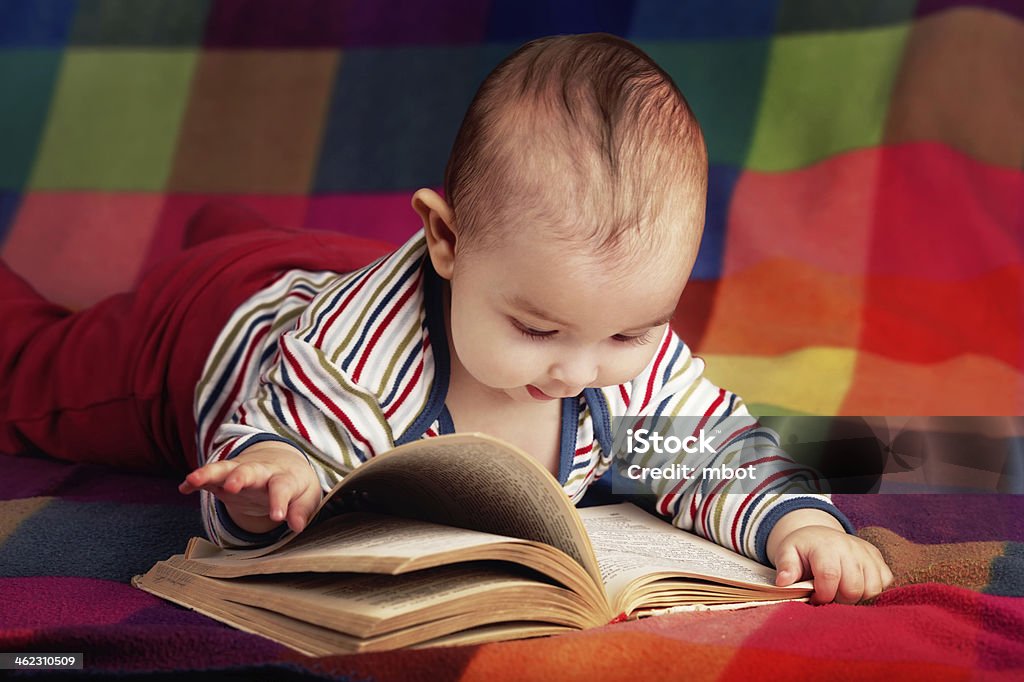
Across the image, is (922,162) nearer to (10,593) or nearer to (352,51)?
(352,51)

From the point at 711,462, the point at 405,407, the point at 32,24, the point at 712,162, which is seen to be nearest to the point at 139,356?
the point at 405,407

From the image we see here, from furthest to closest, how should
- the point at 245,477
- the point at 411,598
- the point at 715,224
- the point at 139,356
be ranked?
the point at 715,224 → the point at 139,356 → the point at 245,477 → the point at 411,598

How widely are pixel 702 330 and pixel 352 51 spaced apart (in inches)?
33.6

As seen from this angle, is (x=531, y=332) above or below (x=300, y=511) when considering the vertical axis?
above

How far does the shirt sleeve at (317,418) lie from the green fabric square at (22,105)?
1.19m

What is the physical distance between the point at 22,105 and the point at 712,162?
1.16m

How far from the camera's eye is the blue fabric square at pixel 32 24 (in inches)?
80.9

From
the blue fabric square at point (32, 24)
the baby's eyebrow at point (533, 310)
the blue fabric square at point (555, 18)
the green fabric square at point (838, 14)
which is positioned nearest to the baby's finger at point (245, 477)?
the baby's eyebrow at point (533, 310)

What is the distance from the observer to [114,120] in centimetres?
202

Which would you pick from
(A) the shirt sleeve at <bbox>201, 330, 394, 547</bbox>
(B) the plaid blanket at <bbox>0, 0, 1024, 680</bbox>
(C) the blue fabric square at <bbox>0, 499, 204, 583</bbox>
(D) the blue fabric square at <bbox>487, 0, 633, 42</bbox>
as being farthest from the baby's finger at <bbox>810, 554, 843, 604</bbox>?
(D) the blue fabric square at <bbox>487, 0, 633, 42</bbox>

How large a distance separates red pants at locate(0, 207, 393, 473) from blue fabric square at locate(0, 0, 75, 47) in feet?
2.86

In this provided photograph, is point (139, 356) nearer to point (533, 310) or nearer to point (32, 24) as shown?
point (533, 310)

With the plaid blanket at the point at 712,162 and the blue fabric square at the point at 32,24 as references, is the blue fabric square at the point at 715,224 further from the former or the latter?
the blue fabric square at the point at 32,24

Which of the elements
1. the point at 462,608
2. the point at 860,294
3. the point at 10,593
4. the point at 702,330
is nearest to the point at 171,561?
the point at 10,593
